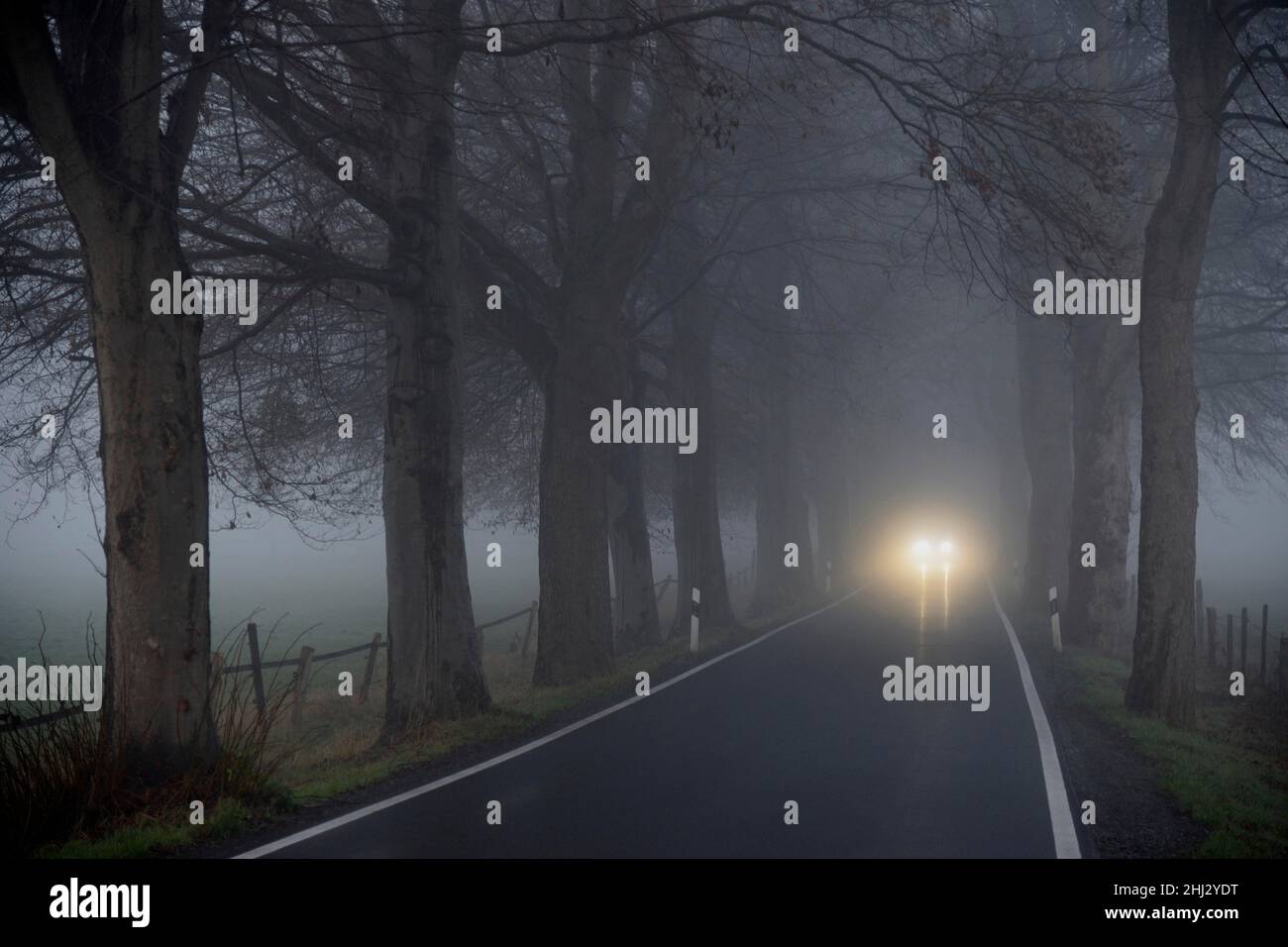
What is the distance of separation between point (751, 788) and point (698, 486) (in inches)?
703

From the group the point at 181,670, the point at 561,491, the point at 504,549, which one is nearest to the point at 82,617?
the point at 561,491

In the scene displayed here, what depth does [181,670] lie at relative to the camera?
9.14 metres

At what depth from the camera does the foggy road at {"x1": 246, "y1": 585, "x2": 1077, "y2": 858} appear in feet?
26.0

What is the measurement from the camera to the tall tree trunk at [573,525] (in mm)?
18328

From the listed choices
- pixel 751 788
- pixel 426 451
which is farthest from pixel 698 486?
pixel 751 788

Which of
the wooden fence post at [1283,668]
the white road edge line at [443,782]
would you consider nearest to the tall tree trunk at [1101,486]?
the wooden fence post at [1283,668]

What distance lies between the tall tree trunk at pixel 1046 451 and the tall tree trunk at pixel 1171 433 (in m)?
17.7

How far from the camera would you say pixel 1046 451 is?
108ft

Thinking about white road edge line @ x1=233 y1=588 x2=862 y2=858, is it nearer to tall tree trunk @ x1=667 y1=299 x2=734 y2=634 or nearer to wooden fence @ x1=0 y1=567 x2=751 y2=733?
wooden fence @ x1=0 y1=567 x2=751 y2=733

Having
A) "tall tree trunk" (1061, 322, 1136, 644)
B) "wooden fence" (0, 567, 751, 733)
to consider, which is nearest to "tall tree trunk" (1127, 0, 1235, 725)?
"wooden fence" (0, 567, 751, 733)

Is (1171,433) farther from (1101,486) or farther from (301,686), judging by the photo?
(301,686)

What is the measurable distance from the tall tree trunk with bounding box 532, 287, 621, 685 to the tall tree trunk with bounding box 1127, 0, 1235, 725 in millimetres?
7428
